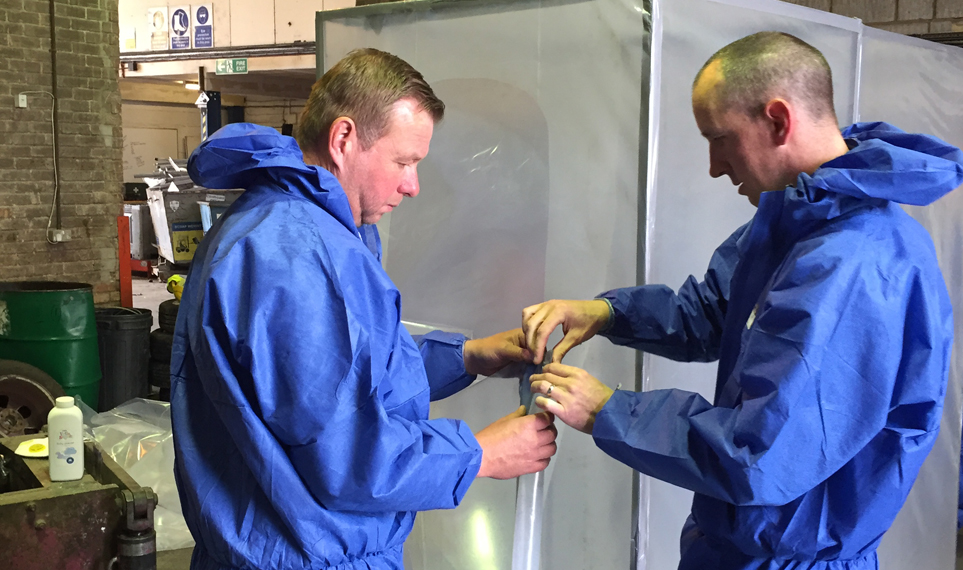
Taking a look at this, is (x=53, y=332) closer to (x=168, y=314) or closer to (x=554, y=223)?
(x=168, y=314)

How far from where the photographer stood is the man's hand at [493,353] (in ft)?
6.40

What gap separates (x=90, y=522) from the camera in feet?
6.79

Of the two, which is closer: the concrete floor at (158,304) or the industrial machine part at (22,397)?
the concrete floor at (158,304)

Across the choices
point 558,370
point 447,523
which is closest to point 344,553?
point 558,370

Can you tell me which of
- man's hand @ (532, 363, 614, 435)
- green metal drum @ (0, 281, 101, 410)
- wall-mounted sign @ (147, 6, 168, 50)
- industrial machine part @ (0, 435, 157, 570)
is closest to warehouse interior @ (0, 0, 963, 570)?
industrial machine part @ (0, 435, 157, 570)

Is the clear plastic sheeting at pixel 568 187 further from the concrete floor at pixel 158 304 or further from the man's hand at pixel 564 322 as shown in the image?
A: the concrete floor at pixel 158 304

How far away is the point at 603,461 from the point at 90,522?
1.32 metres

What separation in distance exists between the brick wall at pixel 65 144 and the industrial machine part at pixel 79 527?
4456 millimetres

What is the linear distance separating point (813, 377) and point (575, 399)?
1.45ft

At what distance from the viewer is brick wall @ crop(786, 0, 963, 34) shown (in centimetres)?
356

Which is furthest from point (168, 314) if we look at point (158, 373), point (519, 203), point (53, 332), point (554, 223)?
point (554, 223)

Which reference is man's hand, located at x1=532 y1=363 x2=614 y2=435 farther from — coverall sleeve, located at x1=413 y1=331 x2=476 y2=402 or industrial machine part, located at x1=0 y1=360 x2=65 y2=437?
industrial machine part, located at x1=0 y1=360 x2=65 y2=437

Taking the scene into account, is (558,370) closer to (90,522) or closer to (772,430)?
(772,430)

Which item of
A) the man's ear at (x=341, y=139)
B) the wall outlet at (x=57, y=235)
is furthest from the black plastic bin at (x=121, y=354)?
the man's ear at (x=341, y=139)
